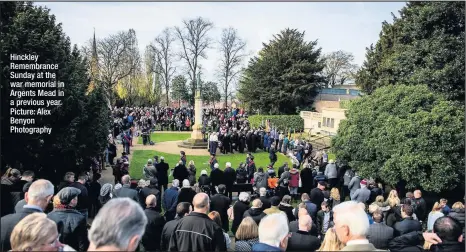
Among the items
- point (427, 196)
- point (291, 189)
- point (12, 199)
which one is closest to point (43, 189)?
point (12, 199)

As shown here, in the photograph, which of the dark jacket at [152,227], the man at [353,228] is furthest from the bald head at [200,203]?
the man at [353,228]

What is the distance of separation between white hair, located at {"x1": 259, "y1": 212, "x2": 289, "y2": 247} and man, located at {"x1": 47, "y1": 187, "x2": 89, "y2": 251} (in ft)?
9.40

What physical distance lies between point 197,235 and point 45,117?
871cm

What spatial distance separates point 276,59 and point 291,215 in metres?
32.0

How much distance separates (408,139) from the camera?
14438 mm

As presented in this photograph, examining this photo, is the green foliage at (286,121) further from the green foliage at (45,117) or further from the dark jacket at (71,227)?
the dark jacket at (71,227)

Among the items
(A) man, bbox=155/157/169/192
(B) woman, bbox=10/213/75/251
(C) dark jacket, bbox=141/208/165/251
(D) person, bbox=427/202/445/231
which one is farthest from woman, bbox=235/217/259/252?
(A) man, bbox=155/157/169/192

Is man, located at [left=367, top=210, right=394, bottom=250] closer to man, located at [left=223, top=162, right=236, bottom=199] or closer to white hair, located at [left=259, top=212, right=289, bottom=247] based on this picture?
white hair, located at [left=259, top=212, right=289, bottom=247]

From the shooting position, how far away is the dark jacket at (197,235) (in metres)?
5.79

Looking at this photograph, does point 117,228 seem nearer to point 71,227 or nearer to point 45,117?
point 71,227

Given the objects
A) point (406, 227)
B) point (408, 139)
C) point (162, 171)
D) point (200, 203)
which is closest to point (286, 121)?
point (408, 139)

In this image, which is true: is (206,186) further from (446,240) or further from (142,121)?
(142,121)

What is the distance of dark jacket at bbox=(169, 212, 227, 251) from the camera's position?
5.79m

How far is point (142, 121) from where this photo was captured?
32.4 metres
